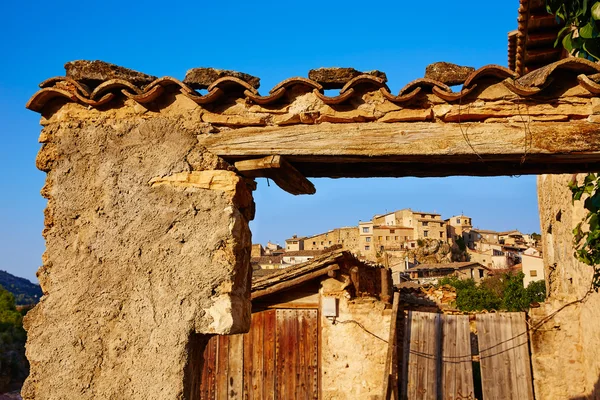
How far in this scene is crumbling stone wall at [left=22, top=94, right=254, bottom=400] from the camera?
2.96 metres

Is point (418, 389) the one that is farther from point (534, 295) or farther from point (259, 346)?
point (534, 295)

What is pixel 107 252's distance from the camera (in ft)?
10.2

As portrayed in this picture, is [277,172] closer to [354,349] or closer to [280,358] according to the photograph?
[354,349]

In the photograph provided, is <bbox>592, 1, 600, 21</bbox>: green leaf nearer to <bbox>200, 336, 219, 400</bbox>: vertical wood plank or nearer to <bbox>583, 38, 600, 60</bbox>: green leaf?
<bbox>583, 38, 600, 60</bbox>: green leaf

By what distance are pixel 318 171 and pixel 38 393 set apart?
209 cm

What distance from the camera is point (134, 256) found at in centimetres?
308

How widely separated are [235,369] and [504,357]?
11.6 ft

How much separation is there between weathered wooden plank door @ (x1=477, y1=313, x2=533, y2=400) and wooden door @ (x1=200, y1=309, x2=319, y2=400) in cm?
216

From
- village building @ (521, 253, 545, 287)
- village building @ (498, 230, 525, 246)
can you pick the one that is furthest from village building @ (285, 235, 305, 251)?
village building @ (521, 253, 545, 287)

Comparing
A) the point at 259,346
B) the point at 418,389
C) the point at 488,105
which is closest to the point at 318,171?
the point at 488,105

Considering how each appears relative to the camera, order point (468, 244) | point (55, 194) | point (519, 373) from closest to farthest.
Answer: point (55, 194) → point (519, 373) → point (468, 244)

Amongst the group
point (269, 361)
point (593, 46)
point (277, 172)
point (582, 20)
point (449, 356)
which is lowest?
point (269, 361)

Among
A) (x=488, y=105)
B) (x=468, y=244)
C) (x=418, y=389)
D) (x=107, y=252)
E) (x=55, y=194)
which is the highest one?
(x=468, y=244)

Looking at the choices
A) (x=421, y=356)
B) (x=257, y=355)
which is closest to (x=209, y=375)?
(x=257, y=355)
